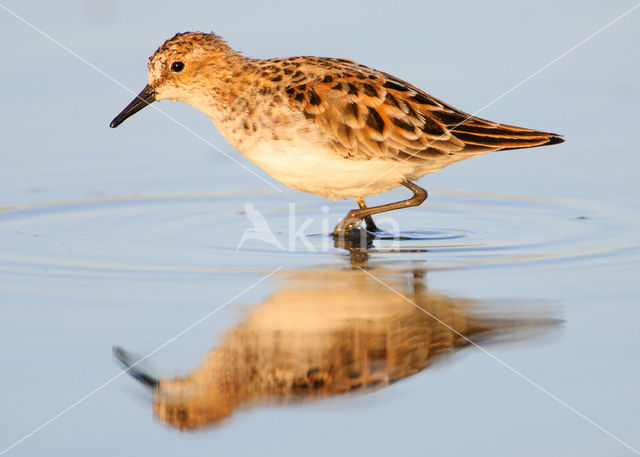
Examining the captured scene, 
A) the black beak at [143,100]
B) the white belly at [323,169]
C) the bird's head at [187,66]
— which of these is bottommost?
the white belly at [323,169]

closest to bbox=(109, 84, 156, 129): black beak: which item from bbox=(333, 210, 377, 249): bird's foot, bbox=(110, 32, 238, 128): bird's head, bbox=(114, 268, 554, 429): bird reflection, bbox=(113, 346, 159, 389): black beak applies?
bbox=(110, 32, 238, 128): bird's head

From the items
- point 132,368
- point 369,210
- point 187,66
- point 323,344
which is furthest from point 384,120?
point 132,368

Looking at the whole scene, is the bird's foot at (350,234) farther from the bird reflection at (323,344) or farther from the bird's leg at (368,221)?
the bird reflection at (323,344)

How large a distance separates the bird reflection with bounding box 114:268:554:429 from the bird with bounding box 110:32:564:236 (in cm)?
159

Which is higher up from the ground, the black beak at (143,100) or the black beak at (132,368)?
the black beak at (143,100)

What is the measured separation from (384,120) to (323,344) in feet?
10.8

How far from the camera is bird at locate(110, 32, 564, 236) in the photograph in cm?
879

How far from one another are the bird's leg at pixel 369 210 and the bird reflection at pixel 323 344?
1741 millimetres

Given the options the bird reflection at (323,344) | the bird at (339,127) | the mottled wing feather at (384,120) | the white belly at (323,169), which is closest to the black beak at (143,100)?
the bird at (339,127)

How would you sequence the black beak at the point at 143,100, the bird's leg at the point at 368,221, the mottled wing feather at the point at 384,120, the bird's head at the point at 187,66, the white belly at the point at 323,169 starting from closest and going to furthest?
1. the white belly at the point at 323,169
2. the mottled wing feather at the point at 384,120
3. the bird's head at the point at 187,66
4. the bird's leg at the point at 368,221
5. the black beak at the point at 143,100

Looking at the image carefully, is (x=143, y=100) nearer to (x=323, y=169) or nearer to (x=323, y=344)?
(x=323, y=169)

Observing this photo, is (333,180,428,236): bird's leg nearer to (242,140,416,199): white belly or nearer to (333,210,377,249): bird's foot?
(333,210,377,249): bird's foot

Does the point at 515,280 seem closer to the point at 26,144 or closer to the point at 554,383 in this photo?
the point at 554,383

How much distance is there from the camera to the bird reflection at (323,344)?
→ 5.63 metres
